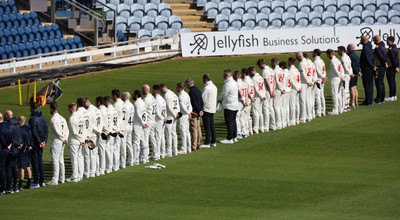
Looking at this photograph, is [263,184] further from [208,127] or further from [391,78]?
[391,78]

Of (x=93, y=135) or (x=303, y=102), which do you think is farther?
(x=303, y=102)

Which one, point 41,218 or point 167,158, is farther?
point 167,158

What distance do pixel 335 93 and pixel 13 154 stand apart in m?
12.6

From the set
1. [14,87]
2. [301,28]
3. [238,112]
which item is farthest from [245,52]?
[238,112]

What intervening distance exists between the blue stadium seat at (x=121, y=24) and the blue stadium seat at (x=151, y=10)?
1.53 metres

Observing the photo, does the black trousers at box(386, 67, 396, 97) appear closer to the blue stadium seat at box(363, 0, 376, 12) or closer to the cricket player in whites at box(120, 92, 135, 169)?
the cricket player in whites at box(120, 92, 135, 169)

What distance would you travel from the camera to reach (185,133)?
28.2 metres

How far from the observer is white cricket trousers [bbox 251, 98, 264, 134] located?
30.8 meters

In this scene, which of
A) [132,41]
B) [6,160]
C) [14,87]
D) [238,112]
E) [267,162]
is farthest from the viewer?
[132,41]

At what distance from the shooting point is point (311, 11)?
5188 cm

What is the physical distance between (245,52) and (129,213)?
1004 inches

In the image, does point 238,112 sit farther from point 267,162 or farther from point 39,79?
point 39,79

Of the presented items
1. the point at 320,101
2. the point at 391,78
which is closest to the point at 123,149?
the point at 320,101

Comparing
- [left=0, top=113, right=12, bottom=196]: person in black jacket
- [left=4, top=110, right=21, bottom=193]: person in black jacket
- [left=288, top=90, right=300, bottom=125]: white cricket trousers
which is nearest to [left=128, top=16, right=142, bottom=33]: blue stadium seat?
[left=288, top=90, right=300, bottom=125]: white cricket trousers
